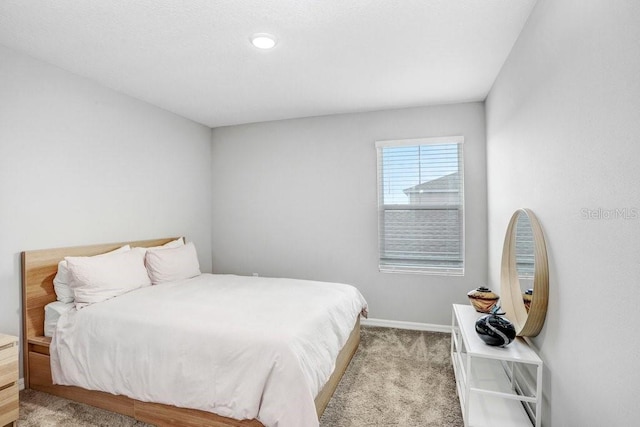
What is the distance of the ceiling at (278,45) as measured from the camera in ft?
6.37

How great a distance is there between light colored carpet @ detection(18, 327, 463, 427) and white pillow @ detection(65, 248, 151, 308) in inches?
28.4

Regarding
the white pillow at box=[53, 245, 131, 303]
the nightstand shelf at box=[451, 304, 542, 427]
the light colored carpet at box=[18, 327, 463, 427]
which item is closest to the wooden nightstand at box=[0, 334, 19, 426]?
the light colored carpet at box=[18, 327, 463, 427]

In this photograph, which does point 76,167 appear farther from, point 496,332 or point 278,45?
point 496,332

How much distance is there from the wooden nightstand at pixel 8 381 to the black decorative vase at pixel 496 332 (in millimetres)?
2957

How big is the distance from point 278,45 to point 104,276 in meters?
2.29

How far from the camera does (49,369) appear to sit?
235cm

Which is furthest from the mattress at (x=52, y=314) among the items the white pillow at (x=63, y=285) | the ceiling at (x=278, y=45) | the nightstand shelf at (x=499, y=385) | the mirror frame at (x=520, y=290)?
the mirror frame at (x=520, y=290)

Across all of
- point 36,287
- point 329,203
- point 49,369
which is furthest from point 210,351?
point 329,203

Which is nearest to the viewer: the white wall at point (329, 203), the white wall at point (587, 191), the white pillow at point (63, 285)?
the white wall at point (587, 191)

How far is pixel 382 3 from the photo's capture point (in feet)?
6.20

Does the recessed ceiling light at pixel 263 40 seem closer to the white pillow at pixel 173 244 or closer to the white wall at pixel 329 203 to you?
the white wall at pixel 329 203

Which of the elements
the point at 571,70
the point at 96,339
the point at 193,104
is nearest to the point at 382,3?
the point at 571,70

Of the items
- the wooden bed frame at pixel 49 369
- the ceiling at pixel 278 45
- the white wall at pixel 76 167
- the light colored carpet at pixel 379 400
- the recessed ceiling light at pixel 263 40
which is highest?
the ceiling at pixel 278 45

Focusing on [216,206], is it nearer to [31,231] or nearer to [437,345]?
[31,231]
